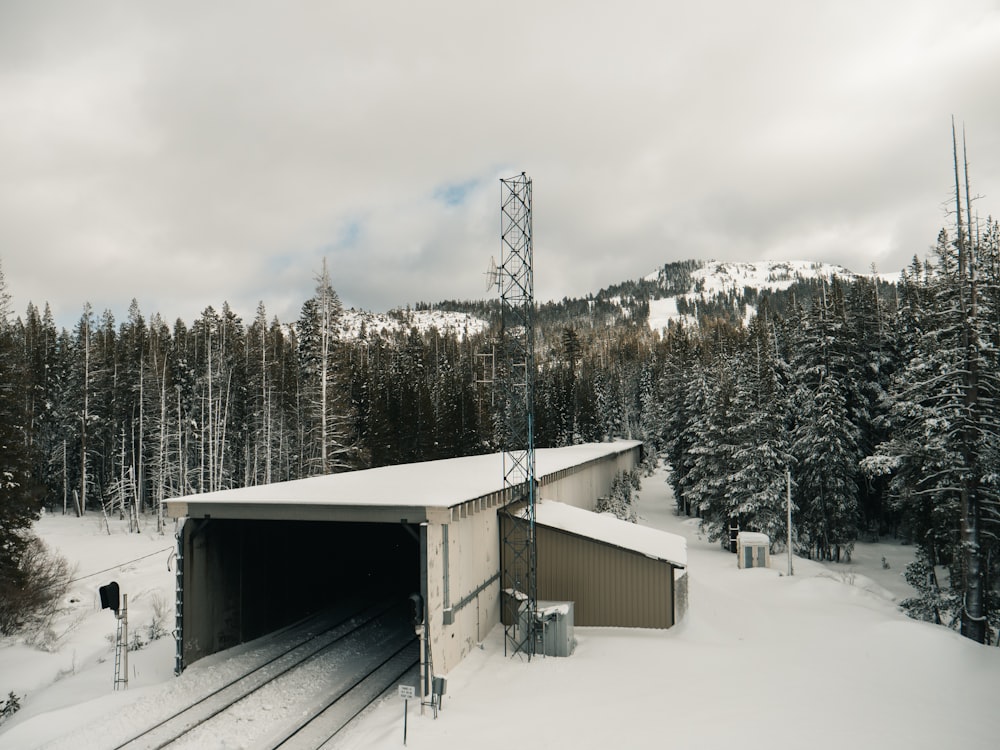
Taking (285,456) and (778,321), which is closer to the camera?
(285,456)

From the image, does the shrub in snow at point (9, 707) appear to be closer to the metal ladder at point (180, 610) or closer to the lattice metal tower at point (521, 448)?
the metal ladder at point (180, 610)

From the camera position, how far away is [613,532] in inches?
778

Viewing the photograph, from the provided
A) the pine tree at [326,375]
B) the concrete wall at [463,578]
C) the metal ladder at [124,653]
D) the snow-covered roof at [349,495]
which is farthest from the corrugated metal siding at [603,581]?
the pine tree at [326,375]

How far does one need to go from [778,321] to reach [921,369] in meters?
38.5

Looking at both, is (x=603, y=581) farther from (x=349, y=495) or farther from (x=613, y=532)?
(x=349, y=495)

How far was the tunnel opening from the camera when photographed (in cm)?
1558

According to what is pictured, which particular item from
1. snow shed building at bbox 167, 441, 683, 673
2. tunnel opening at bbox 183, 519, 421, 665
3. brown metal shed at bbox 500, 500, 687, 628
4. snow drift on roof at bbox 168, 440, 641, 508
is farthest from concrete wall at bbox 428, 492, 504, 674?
brown metal shed at bbox 500, 500, 687, 628

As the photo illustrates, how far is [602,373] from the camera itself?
9794 centimetres

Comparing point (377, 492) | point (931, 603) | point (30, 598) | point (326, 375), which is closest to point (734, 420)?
point (931, 603)

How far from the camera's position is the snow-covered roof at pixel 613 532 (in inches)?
710

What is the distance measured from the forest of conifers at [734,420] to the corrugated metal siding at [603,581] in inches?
412

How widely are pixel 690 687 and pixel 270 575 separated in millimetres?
12869

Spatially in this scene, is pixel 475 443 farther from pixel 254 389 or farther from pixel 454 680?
pixel 454 680

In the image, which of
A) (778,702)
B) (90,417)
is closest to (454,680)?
(778,702)
